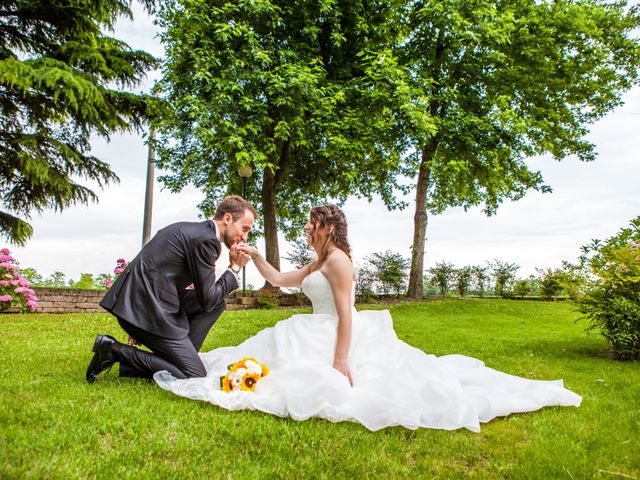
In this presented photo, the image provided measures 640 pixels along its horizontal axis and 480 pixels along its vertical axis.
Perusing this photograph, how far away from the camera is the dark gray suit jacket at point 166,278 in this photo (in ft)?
13.6

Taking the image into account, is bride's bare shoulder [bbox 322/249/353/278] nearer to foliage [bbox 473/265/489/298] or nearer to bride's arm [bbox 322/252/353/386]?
bride's arm [bbox 322/252/353/386]

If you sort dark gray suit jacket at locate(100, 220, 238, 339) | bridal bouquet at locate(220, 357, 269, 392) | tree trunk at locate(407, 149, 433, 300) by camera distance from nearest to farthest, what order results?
bridal bouquet at locate(220, 357, 269, 392) < dark gray suit jacket at locate(100, 220, 238, 339) < tree trunk at locate(407, 149, 433, 300)

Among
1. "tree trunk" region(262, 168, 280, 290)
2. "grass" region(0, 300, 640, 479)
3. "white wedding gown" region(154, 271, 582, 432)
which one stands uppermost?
"tree trunk" region(262, 168, 280, 290)

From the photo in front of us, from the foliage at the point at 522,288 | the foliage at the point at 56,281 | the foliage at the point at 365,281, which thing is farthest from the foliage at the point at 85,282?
the foliage at the point at 522,288

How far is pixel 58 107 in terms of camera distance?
15.4 m

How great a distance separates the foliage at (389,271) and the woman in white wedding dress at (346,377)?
42.7ft

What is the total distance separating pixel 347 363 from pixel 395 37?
48.5 ft

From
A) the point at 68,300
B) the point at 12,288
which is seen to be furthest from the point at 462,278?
the point at 12,288

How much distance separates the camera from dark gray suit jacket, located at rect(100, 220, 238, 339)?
163 inches

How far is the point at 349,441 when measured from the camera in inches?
119

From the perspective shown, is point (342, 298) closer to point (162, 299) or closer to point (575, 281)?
point (162, 299)

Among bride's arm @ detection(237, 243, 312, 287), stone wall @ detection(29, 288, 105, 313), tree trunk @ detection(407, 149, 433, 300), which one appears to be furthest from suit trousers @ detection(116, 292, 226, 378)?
tree trunk @ detection(407, 149, 433, 300)

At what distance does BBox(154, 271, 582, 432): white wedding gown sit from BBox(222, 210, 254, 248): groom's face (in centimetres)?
85

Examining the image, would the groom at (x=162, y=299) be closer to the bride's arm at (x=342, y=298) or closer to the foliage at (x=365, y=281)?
the bride's arm at (x=342, y=298)
